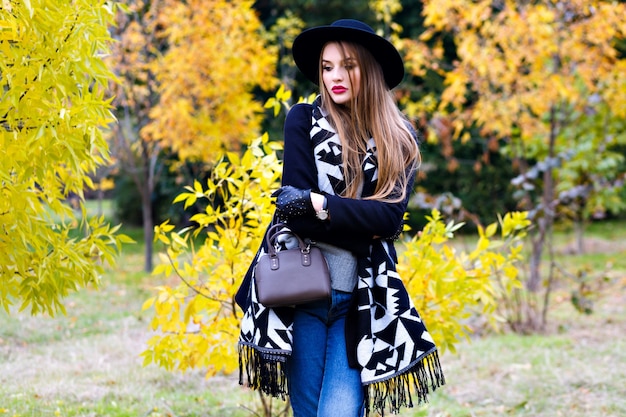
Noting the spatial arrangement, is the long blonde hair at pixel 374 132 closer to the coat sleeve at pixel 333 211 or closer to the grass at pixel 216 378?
the coat sleeve at pixel 333 211

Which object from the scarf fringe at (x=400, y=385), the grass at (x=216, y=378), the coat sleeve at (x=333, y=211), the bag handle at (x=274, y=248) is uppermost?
the coat sleeve at (x=333, y=211)

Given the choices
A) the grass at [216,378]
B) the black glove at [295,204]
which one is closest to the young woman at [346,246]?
the black glove at [295,204]

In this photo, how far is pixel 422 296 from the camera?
126 inches

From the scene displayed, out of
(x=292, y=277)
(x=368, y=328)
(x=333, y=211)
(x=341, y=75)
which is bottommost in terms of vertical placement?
(x=368, y=328)

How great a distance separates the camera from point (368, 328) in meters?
2.17

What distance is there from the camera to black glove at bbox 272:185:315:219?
2.12m

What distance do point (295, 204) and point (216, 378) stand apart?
9.84 feet

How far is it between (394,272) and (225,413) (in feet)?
6.71

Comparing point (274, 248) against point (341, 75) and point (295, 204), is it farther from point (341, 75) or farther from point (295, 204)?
point (341, 75)

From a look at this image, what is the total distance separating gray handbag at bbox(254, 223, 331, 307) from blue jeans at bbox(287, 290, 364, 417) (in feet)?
0.39

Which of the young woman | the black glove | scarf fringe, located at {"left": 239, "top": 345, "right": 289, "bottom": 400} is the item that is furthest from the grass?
the black glove

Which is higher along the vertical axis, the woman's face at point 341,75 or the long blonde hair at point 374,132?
the woman's face at point 341,75

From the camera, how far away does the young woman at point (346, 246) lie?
7.01 feet

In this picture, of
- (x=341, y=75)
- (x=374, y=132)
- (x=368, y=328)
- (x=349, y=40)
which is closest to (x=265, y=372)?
(x=368, y=328)
